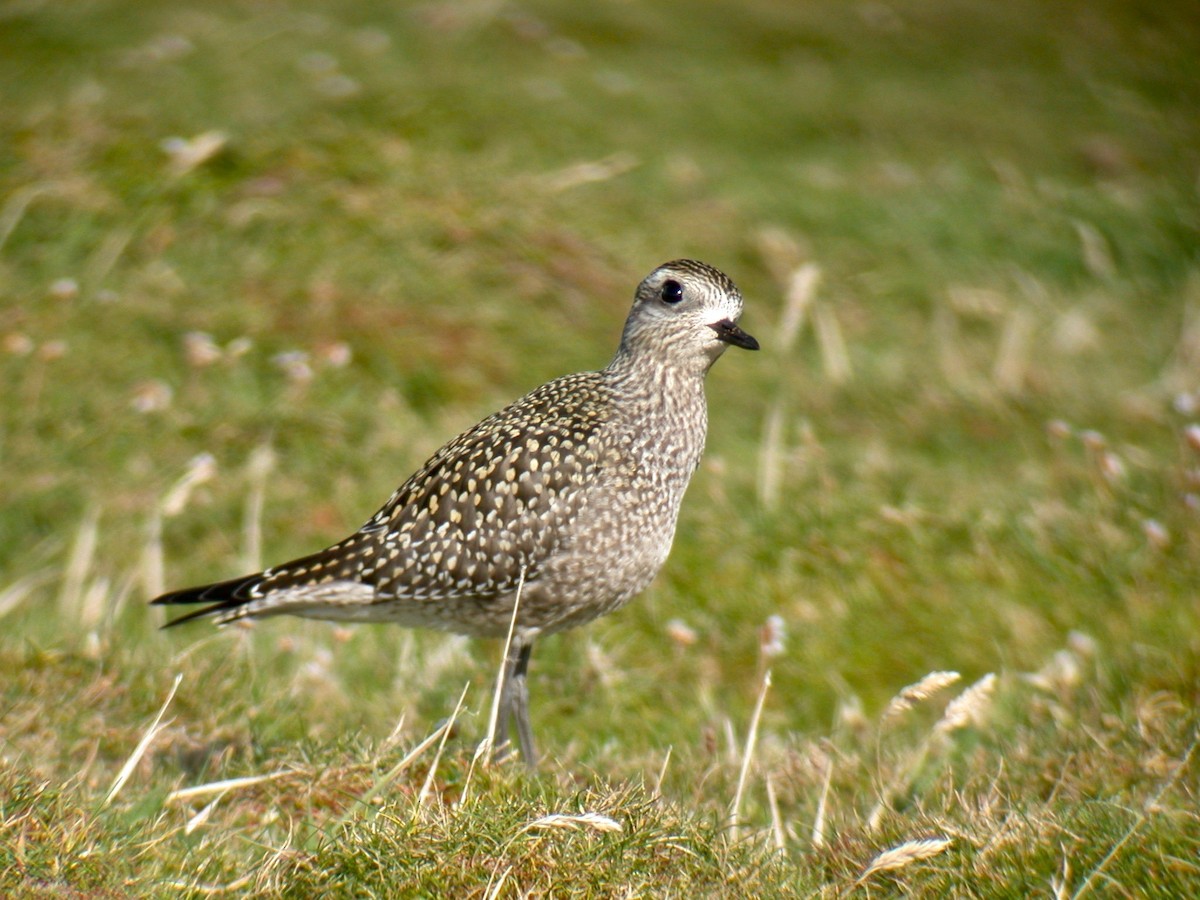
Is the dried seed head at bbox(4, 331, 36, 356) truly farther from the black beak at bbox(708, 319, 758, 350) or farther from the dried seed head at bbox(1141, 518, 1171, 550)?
the dried seed head at bbox(1141, 518, 1171, 550)

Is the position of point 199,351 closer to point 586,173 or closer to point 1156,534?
point 586,173

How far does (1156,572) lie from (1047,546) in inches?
21.9

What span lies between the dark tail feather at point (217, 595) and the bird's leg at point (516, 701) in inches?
40.1

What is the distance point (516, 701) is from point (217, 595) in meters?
1.22

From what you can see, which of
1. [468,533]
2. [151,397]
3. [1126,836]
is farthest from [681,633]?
[151,397]

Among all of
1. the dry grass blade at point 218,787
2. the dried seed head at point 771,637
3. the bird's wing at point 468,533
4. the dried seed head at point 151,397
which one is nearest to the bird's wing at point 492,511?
the bird's wing at point 468,533

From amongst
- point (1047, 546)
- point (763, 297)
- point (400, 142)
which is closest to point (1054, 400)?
point (763, 297)

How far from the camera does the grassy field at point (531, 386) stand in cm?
444

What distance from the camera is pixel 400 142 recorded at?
11.3 meters

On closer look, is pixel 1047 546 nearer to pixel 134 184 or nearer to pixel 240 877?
pixel 240 877

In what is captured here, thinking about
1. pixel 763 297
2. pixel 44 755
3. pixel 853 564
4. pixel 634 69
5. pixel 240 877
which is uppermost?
pixel 240 877

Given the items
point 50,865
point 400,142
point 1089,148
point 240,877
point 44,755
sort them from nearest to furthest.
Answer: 1. point 50,865
2. point 240,877
3. point 44,755
4. point 400,142
5. point 1089,148

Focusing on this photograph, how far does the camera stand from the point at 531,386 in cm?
956

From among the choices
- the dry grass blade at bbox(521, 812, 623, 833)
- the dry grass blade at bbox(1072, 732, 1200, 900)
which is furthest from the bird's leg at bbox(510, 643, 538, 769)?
the dry grass blade at bbox(1072, 732, 1200, 900)
